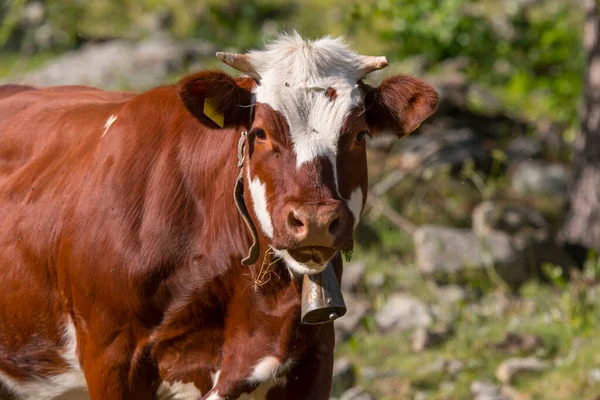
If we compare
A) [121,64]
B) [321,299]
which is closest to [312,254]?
[321,299]

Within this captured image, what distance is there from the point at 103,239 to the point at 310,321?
1069 millimetres

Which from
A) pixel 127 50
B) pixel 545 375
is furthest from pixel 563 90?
pixel 545 375

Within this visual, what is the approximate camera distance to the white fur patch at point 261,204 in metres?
4.72

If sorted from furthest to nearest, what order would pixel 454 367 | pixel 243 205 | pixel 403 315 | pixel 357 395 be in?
1. pixel 403 315
2. pixel 454 367
3. pixel 357 395
4. pixel 243 205

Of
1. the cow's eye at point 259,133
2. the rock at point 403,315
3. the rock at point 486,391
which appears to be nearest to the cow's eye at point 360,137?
the cow's eye at point 259,133

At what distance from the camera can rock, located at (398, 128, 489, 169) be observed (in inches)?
452

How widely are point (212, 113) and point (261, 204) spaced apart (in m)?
0.49

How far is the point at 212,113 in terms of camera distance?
4.93 m

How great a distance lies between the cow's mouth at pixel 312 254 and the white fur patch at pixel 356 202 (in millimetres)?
243

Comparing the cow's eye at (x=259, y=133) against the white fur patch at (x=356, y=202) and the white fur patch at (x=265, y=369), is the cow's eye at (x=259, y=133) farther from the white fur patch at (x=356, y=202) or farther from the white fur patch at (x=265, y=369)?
the white fur patch at (x=265, y=369)

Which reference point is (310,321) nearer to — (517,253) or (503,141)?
(517,253)

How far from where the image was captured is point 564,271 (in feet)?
32.3

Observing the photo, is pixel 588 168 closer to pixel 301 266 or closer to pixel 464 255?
pixel 464 255

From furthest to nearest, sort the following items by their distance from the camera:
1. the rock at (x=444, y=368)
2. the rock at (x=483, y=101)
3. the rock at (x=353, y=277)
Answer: the rock at (x=483, y=101) < the rock at (x=353, y=277) < the rock at (x=444, y=368)
